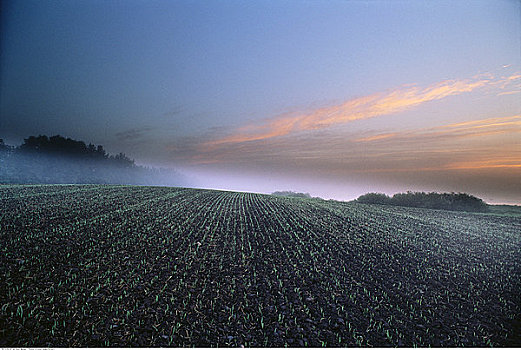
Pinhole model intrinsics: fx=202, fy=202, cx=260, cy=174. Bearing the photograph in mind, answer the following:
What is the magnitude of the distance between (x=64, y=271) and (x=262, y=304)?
6.76m

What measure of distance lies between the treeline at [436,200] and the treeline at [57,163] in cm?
6417

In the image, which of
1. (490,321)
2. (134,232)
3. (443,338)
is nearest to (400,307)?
(443,338)

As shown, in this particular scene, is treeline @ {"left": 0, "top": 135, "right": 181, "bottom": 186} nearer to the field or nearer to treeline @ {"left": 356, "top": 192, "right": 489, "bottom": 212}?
the field

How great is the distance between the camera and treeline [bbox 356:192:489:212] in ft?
98.3

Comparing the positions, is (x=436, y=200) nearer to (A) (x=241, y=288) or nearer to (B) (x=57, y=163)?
(A) (x=241, y=288)

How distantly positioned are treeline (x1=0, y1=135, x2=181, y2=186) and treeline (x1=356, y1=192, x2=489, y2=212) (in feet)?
211

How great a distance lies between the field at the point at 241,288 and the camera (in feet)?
15.9

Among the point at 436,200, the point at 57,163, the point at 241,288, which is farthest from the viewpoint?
the point at 57,163

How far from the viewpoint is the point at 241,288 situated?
6.65 meters

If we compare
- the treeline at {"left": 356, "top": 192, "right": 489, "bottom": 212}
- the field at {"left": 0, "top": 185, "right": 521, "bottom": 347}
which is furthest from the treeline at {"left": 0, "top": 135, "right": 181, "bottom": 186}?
the treeline at {"left": 356, "top": 192, "right": 489, "bottom": 212}

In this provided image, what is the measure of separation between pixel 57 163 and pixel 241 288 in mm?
68811

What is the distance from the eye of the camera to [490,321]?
5836mm

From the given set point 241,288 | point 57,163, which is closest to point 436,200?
point 241,288

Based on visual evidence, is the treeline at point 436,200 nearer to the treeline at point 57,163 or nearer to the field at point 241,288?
the field at point 241,288
